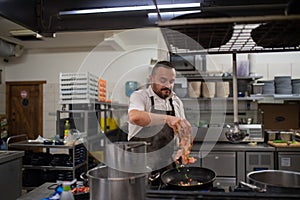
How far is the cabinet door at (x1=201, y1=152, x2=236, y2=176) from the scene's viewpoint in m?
3.31

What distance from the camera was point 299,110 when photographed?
4102 mm

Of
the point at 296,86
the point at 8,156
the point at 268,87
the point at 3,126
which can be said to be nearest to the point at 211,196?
the point at 8,156

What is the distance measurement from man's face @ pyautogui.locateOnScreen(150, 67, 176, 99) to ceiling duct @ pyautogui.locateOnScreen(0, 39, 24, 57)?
4232 mm

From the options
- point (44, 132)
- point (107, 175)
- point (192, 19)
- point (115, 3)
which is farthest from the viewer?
point (44, 132)

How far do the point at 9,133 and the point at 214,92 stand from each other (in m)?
4.72

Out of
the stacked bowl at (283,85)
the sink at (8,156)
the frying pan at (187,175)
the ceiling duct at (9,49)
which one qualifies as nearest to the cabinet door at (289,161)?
the stacked bowl at (283,85)

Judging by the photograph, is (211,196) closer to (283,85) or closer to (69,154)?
(69,154)

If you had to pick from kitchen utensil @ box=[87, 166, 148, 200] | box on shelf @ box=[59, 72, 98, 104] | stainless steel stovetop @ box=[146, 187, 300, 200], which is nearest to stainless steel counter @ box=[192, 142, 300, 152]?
box on shelf @ box=[59, 72, 98, 104]

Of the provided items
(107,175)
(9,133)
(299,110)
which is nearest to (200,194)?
(107,175)

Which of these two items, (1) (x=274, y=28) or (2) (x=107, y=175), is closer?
(1) (x=274, y=28)

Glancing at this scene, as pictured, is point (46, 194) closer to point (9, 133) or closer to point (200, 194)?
point (200, 194)

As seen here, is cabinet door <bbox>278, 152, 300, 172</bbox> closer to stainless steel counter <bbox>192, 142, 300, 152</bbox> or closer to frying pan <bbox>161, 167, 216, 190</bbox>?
stainless steel counter <bbox>192, 142, 300, 152</bbox>

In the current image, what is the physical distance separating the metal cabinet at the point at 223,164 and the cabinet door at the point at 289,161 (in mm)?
567

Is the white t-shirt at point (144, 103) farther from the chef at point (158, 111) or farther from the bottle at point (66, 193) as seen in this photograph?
the bottle at point (66, 193)
